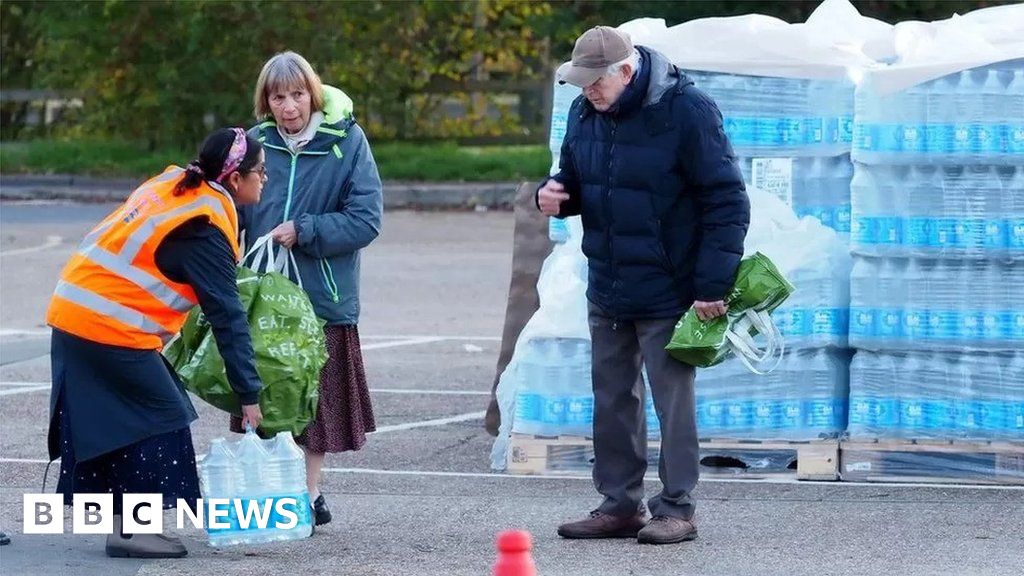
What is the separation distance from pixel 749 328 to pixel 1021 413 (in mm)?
1658

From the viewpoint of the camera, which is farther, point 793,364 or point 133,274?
point 793,364

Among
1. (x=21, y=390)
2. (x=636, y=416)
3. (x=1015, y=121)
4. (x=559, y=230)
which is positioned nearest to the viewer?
(x=636, y=416)

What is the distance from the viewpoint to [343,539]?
6672 mm

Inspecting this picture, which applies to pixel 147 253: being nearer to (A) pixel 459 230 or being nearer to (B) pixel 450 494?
(B) pixel 450 494

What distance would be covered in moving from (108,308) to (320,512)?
4.03 ft

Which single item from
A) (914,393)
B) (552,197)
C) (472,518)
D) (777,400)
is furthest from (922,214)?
(472,518)

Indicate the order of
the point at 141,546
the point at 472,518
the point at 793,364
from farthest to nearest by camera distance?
the point at 793,364 → the point at 472,518 → the point at 141,546

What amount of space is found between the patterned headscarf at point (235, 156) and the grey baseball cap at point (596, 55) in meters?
1.12

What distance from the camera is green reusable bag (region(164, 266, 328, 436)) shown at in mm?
6336

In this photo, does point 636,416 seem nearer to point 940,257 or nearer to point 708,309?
point 708,309

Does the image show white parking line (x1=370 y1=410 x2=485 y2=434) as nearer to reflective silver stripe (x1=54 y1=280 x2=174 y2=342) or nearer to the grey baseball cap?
reflective silver stripe (x1=54 y1=280 x2=174 y2=342)

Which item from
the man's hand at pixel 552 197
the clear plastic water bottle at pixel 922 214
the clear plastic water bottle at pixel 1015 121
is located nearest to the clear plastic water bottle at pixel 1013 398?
the clear plastic water bottle at pixel 922 214

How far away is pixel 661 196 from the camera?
643 cm

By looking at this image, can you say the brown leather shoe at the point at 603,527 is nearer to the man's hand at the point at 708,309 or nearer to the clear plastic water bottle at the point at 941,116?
the man's hand at the point at 708,309
